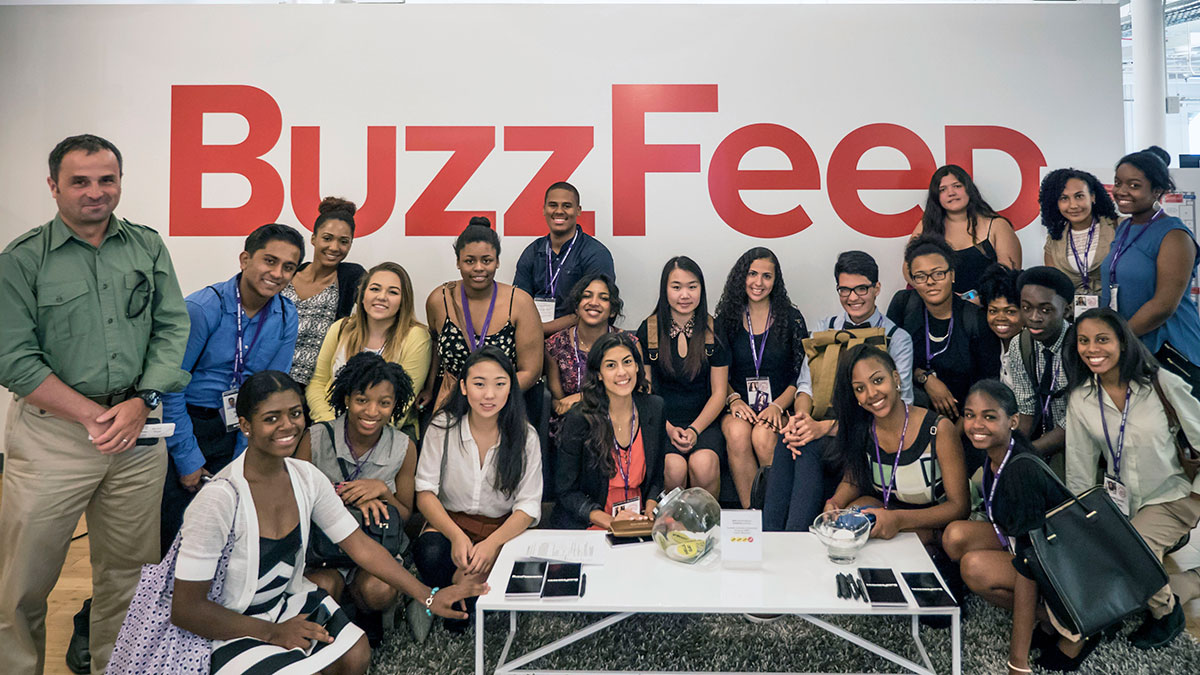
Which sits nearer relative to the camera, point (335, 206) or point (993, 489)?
point (993, 489)

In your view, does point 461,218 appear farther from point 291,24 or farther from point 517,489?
point 517,489

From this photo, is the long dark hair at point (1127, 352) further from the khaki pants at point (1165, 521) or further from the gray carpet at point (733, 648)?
the gray carpet at point (733, 648)

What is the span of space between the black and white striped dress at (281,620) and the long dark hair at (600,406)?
1.14 meters

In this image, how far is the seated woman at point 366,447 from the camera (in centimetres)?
285

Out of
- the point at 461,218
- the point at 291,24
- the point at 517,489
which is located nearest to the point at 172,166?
the point at 291,24

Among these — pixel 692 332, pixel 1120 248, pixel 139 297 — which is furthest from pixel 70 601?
pixel 1120 248

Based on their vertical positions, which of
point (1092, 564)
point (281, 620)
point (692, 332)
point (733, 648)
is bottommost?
point (733, 648)

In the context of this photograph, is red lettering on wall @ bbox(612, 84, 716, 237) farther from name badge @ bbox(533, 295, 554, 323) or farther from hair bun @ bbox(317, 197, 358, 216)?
hair bun @ bbox(317, 197, 358, 216)

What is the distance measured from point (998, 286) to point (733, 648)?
6.90 feet

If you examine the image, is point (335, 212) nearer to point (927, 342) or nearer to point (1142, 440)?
point (927, 342)

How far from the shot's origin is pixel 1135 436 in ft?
9.32

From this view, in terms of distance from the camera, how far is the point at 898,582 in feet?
7.50

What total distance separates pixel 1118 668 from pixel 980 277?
2.04 meters

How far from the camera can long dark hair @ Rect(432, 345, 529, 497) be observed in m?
2.94
